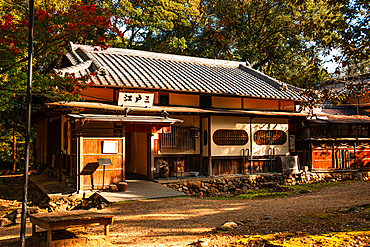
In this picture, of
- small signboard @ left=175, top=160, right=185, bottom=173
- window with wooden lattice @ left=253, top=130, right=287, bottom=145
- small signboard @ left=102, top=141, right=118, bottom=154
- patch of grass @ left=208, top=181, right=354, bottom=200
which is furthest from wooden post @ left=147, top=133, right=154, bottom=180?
window with wooden lattice @ left=253, top=130, right=287, bottom=145

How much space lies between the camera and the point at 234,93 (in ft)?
52.4

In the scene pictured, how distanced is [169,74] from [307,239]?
11692 millimetres

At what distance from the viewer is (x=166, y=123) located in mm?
13320

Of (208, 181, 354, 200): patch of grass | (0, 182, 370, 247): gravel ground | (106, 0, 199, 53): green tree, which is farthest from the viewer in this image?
(106, 0, 199, 53): green tree

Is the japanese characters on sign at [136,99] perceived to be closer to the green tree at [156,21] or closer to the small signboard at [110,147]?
the small signboard at [110,147]

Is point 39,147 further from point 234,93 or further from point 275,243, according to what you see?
point 275,243

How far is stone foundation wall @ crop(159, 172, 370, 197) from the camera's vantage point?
14.5m

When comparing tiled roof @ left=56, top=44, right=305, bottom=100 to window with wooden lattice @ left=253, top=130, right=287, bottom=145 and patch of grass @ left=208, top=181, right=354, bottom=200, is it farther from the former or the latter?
patch of grass @ left=208, top=181, right=354, bottom=200

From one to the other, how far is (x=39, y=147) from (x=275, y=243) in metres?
18.1

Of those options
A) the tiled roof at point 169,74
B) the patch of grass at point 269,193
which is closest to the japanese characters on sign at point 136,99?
the tiled roof at point 169,74

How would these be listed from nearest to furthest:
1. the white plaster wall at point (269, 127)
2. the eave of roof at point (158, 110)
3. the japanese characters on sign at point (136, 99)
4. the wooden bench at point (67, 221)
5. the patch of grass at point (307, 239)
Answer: the patch of grass at point (307, 239), the wooden bench at point (67, 221), the eave of roof at point (158, 110), the japanese characters on sign at point (136, 99), the white plaster wall at point (269, 127)

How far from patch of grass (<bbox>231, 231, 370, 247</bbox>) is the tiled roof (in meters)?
7.45

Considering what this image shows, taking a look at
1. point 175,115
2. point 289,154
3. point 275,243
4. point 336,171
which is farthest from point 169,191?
point 336,171

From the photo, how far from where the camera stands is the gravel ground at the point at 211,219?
7059 mm
